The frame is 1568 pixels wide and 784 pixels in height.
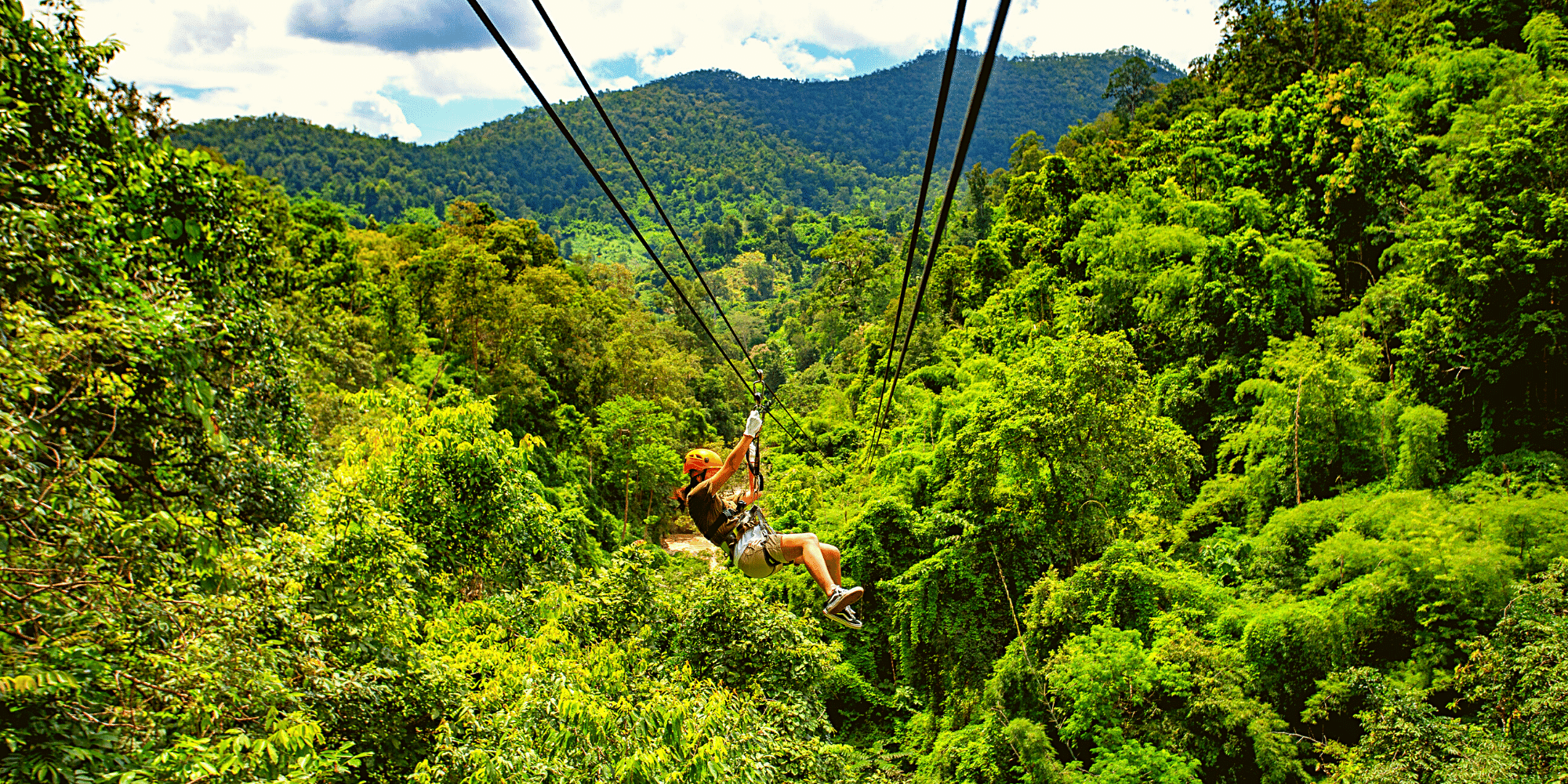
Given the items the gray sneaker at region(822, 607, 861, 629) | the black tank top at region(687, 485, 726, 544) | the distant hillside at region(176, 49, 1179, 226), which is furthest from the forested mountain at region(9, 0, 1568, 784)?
the distant hillside at region(176, 49, 1179, 226)

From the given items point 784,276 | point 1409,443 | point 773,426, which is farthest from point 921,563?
point 784,276

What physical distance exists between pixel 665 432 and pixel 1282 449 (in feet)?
66.2

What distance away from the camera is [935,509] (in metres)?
14.1

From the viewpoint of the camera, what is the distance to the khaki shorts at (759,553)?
17.8 feet

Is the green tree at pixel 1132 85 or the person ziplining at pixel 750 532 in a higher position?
the green tree at pixel 1132 85

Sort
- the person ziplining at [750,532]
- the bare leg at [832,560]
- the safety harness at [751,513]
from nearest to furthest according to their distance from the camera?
the person ziplining at [750,532], the safety harness at [751,513], the bare leg at [832,560]

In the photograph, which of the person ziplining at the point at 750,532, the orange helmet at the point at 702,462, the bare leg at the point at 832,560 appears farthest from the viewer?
the bare leg at the point at 832,560

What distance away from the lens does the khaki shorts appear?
5.43 metres

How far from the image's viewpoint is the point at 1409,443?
13.1 metres

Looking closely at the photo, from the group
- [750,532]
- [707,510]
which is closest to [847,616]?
[750,532]

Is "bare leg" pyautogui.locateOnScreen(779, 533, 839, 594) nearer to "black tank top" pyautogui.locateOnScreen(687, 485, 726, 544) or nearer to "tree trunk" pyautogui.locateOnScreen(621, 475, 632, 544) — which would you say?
"black tank top" pyautogui.locateOnScreen(687, 485, 726, 544)

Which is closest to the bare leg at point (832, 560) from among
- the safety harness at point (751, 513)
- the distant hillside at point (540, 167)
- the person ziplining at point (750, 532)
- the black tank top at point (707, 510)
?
the person ziplining at point (750, 532)

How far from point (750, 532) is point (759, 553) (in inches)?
8.0

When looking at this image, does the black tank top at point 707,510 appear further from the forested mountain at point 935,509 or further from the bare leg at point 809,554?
the forested mountain at point 935,509
